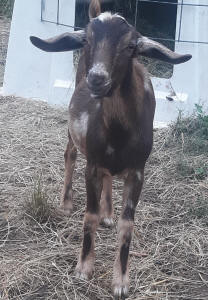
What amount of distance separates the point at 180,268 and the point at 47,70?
13.8ft

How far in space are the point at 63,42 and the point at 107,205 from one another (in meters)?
1.46

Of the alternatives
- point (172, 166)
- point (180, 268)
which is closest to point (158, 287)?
point (180, 268)

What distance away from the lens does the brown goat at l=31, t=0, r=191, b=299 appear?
328cm

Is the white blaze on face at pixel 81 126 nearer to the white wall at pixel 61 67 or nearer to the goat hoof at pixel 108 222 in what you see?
the goat hoof at pixel 108 222

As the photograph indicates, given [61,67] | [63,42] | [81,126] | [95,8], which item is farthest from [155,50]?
[61,67]

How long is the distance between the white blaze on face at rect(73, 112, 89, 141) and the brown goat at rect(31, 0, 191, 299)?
0.81ft

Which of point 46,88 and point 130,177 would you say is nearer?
point 130,177

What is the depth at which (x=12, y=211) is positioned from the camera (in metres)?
4.45

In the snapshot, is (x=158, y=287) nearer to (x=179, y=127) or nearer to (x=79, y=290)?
(x=79, y=290)

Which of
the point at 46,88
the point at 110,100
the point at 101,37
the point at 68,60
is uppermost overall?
the point at 101,37

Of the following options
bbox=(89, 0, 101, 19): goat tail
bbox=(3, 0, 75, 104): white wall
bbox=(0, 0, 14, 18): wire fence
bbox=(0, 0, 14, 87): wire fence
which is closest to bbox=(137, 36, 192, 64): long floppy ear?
bbox=(89, 0, 101, 19): goat tail

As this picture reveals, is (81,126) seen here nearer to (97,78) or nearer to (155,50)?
(155,50)

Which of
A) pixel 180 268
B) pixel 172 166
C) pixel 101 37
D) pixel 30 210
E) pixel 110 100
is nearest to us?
pixel 101 37

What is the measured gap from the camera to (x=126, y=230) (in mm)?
3631
